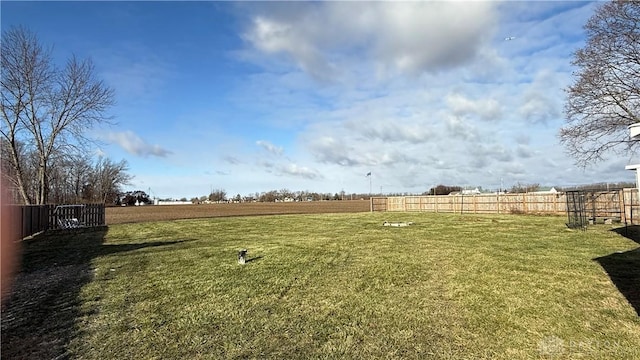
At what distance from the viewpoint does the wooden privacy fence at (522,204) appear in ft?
64.3

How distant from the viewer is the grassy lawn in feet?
14.1

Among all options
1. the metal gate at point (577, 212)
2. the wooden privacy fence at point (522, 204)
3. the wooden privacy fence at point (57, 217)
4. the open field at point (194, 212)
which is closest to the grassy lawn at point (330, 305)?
the wooden privacy fence at point (57, 217)

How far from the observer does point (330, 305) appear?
19.0 feet

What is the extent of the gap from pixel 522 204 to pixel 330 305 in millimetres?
26859

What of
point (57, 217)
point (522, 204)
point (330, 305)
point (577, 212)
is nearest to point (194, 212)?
point (57, 217)

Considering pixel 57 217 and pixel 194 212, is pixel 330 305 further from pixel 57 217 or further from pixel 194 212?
pixel 194 212

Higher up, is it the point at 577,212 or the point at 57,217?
the point at 57,217

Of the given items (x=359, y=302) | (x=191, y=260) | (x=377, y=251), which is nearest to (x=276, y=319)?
(x=359, y=302)

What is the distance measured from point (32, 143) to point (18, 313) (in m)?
21.8

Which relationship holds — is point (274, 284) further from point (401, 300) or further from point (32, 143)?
point (32, 143)

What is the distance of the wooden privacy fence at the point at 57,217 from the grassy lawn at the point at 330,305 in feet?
19.5

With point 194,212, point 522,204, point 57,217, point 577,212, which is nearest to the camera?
point 577,212

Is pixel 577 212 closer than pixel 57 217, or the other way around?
pixel 577 212

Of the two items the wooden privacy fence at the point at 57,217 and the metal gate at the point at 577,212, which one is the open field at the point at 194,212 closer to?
the wooden privacy fence at the point at 57,217
